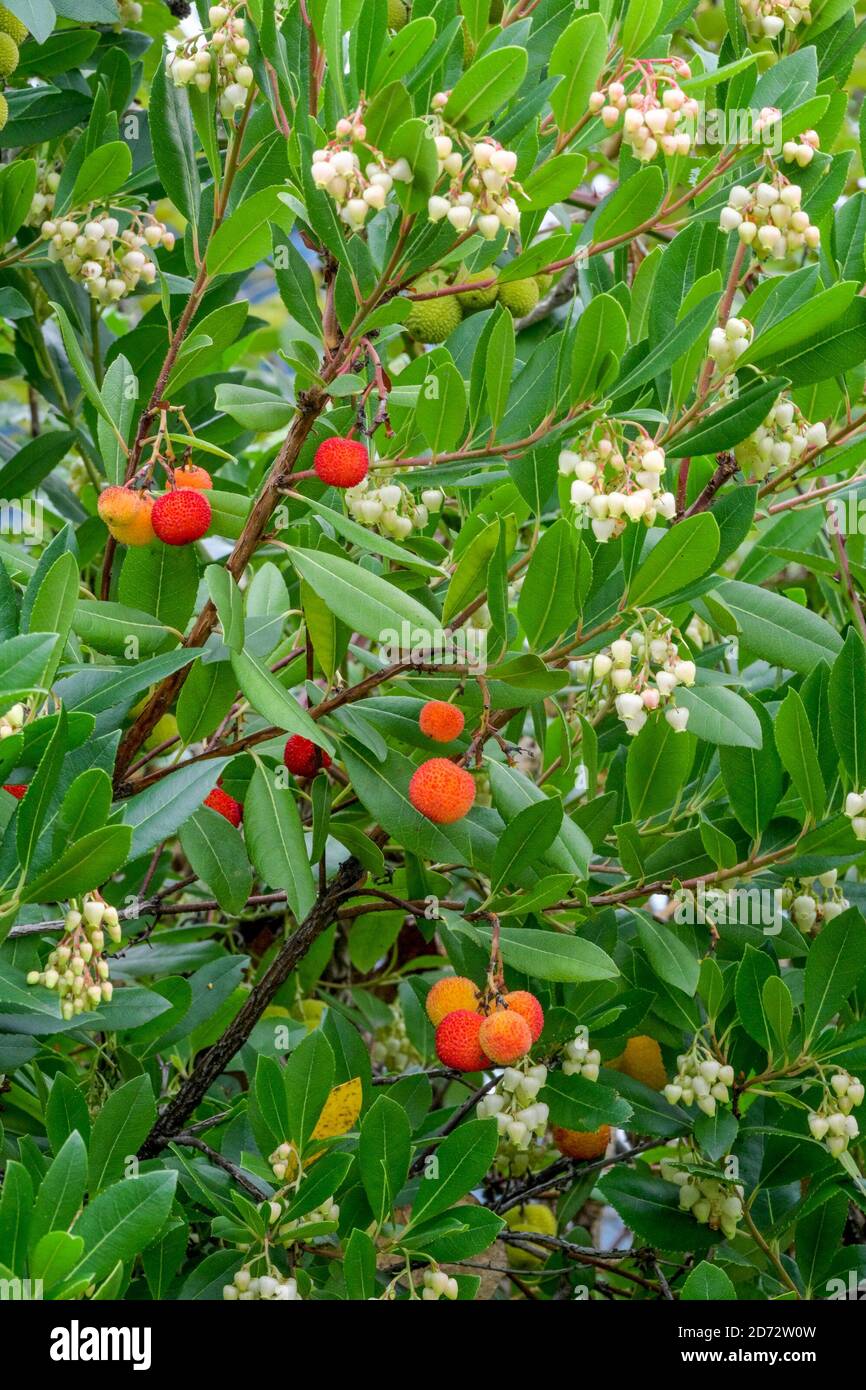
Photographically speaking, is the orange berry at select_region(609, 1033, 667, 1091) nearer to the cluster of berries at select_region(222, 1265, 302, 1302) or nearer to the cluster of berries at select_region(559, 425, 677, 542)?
the cluster of berries at select_region(222, 1265, 302, 1302)

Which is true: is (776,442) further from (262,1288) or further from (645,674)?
(262,1288)

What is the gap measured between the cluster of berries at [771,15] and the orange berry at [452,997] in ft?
3.42

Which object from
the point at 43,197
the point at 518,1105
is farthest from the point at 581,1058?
the point at 43,197

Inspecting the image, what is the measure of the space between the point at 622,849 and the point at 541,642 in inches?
11.0

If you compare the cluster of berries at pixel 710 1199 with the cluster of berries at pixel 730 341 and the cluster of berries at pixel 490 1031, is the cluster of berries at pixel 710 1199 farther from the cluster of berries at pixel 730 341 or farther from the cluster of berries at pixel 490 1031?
the cluster of berries at pixel 730 341

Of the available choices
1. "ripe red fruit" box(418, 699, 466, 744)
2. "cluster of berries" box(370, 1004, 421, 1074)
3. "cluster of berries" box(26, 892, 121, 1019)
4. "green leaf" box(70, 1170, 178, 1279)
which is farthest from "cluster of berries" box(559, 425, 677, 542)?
"cluster of berries" box(370, 1004, 421, 1074)

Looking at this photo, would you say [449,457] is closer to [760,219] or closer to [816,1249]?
[760,219]

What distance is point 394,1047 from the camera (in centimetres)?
235

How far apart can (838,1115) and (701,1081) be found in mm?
153

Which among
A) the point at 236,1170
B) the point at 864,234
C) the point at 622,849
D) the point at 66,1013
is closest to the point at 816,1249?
the point at 622,849

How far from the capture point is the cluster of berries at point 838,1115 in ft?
4.96

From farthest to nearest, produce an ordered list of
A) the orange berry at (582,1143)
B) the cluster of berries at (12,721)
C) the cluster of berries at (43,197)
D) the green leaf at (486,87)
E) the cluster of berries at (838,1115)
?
the cluster of berries at (43,197) < the orange berry at (582,1143) < the cluster of berries at (838,1115) < the cluster of berries at (12,721) < the green leaf at (486,87)

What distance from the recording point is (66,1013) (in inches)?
48.1


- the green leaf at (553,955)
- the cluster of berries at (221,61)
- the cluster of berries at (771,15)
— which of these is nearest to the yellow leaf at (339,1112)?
the green leaf at (553,955)
